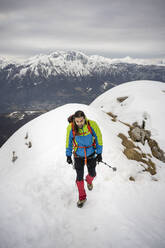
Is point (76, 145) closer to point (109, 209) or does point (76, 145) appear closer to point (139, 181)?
point (109, 209)

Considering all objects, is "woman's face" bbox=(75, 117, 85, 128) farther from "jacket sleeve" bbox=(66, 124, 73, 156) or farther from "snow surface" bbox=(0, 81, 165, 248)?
"snow surface" bbox=(0, 81, 165, 248)

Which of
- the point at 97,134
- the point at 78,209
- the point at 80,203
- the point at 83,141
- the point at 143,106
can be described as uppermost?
the point at 97,134

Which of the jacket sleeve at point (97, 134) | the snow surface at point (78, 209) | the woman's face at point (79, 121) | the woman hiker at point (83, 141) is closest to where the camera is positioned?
the snow surface at point (78, 209)

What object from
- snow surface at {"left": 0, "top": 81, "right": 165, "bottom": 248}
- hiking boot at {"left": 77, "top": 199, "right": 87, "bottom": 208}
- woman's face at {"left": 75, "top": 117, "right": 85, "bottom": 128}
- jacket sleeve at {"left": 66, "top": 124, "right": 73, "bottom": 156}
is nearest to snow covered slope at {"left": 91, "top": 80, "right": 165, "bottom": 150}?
snow surface at {"left": 0, "top": 81, "right": 165, "bottom": 248}

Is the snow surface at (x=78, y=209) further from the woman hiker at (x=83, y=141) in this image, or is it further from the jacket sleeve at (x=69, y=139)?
the jacket sleeve at (x=69, y=139)

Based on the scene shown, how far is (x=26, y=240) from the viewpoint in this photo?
5.59 metres

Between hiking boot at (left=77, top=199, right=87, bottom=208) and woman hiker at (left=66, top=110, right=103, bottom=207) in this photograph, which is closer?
woman hiker at (left=66, top=110, right=103, bottom=207)

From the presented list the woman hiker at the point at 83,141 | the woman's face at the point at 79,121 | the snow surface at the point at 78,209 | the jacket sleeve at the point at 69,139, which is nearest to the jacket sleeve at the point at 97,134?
the woman hiker at the point at 83,141

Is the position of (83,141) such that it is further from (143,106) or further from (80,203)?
(143,106)

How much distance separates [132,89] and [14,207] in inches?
1599

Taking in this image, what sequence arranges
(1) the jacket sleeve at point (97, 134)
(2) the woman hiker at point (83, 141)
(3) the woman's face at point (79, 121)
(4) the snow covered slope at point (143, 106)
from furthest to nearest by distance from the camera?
(4) the snow covered slope at point (143, 106), (1) the jacket sleeve at point (97, 134), (2) the woman hiker at point (83, 141), (3) the woman's face at point (79, 121)

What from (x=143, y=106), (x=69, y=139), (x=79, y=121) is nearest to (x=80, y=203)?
(x=69, y=139)

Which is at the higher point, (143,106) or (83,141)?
(83,141)

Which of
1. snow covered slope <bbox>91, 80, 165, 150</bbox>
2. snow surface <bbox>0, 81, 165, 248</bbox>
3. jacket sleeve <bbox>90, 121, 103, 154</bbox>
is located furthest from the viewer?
snow covered slope <bbox>91, 80, 165, 150</bbox>
